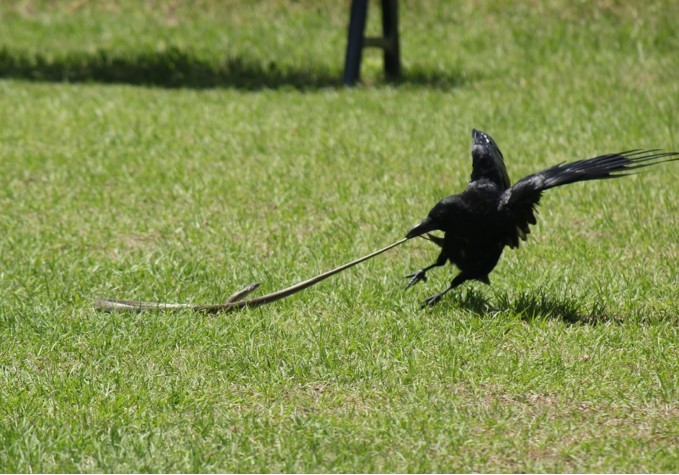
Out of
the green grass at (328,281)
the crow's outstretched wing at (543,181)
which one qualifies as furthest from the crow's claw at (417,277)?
the crow's outstretched wing at (543,181)

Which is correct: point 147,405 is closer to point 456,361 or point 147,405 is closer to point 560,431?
point 456,361

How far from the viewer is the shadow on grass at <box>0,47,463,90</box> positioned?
41.6 feet

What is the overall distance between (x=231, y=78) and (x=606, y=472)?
1026 centimetres

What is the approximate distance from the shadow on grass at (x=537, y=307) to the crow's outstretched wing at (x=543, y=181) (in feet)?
1.14

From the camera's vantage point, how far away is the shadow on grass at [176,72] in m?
12.7

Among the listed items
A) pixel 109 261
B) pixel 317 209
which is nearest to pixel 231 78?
pixel 317 209

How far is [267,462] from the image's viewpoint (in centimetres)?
364

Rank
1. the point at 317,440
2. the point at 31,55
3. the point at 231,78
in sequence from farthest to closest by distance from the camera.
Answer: the point at 31,55, the point at 231,78, the point at 317,440

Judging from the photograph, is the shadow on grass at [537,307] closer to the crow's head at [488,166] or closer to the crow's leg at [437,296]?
the crow's leg at [437,296]

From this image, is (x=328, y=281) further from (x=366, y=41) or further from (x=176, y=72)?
(x=176, y=72)

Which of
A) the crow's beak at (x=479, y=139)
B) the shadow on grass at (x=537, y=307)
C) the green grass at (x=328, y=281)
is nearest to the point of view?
Result: the green grass at (x=328, y=281)

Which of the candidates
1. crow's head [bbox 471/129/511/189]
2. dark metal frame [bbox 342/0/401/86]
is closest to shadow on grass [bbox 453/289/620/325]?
crow's head [bbox 471/129/511/189]

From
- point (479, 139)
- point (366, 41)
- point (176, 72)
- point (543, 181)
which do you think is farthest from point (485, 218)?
point (176, 72)

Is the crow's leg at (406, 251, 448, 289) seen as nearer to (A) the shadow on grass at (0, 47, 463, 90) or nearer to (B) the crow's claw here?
(B) the crow's claw
